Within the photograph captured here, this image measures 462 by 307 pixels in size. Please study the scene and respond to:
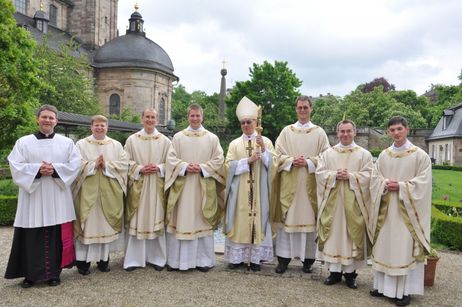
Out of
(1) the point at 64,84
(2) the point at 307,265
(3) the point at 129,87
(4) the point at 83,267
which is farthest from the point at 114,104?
(2) the point at 307,265

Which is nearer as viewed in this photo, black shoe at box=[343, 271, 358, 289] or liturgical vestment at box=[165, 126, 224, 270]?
black shoe at box=[343, 271, 358, 289]

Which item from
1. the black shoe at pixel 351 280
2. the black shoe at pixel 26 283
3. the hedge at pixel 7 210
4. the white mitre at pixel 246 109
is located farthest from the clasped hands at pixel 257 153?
the hedge at pixel 7 210

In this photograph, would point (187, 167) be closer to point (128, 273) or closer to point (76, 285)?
point (128, 273)

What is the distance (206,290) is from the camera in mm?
5570

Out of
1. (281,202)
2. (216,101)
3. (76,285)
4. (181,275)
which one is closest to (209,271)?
(181,275)

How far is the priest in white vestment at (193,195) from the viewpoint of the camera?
633 centimetres

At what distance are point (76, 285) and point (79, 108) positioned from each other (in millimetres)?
22670

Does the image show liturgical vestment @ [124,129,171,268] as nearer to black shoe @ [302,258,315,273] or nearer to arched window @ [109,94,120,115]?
black shoe @ [302,258,315,273]

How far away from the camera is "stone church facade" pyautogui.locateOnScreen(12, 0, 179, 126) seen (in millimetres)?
38188

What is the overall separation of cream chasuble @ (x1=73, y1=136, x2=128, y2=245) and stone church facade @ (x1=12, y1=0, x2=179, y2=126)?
108ft

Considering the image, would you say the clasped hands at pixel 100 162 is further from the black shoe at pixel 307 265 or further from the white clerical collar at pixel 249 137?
the black shoe at pixel 307 265

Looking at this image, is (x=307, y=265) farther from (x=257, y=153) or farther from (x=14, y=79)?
(x=14, y=79)

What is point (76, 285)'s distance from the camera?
224 inches

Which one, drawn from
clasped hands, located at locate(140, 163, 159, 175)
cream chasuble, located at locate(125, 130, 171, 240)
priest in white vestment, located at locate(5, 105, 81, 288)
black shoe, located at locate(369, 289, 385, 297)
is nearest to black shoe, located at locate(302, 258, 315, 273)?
black shoe, located at locate(369, 289, 385, 297)
